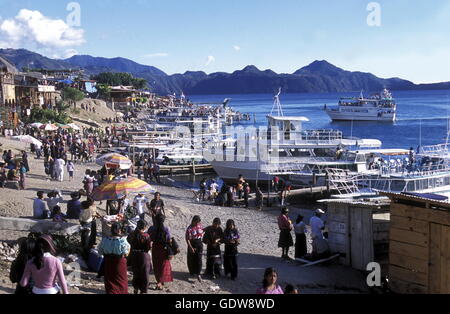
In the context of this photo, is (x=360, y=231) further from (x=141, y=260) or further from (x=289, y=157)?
(x=289, y=157)

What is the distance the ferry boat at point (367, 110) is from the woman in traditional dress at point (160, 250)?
98.9m

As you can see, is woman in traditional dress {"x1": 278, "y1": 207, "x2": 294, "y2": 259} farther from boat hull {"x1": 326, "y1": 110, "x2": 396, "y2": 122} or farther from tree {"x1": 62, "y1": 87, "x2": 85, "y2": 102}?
boat hull {"x1": 326, "y1": 110, "x2": 396, "y2": 122}

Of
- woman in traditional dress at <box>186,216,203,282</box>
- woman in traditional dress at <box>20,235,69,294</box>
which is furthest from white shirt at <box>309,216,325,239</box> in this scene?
woman in traditional dress at <box>20,235,69,294</box>

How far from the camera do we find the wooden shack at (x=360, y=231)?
12148 mm

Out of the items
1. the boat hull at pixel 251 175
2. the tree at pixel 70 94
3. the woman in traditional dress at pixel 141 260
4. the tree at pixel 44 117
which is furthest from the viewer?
the tree at pixel 70 94

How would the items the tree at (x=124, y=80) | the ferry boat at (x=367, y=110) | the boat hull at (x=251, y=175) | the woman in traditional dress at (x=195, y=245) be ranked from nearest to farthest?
the woman in traditional dress at (x=195, y=245) < the boat hull at (x=251, y=175) < the ferry boat at (x=367, y=110) < the tree at (x=124, y=80)

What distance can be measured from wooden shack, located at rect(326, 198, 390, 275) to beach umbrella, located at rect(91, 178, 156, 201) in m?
5.40

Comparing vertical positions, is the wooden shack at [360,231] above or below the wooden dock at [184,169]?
above

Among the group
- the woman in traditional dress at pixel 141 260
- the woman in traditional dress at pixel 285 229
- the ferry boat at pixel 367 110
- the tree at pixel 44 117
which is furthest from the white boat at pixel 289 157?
the ferry boat at pixel 367 110

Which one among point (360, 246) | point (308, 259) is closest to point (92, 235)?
point (308, 259)

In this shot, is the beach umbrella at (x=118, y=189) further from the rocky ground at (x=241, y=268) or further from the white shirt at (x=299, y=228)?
the white shirt at (x=299, y=228)

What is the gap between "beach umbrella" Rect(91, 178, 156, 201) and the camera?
557 inches
